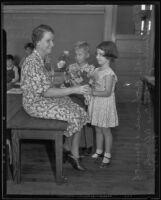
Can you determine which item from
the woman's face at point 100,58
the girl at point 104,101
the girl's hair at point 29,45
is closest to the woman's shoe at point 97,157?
the girl at point 104,101

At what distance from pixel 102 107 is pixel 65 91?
0.17 metres

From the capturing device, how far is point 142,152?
1.55m

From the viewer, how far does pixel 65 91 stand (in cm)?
153

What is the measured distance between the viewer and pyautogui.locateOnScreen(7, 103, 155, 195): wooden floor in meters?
1.53

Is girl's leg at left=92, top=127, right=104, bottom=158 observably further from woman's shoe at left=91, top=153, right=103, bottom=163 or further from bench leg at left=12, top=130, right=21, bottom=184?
bench leg at left=12, top=130, right=21, bottom=184

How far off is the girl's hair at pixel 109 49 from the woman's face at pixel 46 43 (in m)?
0.20

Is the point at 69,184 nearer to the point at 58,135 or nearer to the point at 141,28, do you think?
the point at 58,135

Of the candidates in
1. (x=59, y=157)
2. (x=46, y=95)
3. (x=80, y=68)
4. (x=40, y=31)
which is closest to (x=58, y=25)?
(x=40, y=31)

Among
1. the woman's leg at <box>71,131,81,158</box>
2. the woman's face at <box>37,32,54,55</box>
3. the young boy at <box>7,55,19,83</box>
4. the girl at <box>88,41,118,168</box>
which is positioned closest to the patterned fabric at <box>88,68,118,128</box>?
the girl at <box>88,41,118,168</box>

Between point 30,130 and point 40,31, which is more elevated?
point 40,31

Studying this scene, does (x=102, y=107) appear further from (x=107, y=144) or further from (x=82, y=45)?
(x=82, y=45)

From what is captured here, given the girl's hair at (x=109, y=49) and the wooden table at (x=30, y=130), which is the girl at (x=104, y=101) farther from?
the wooden table at (x=30, y=130)
